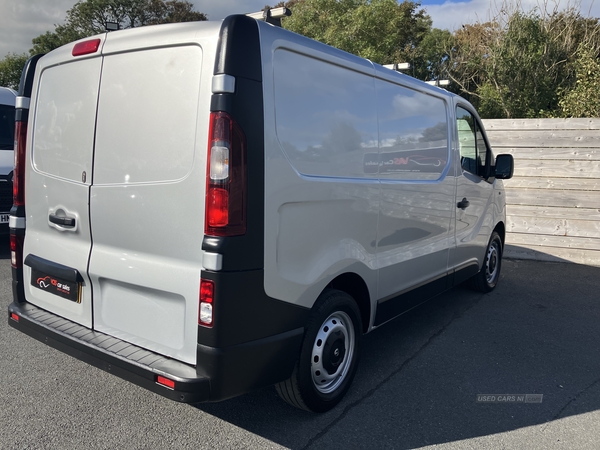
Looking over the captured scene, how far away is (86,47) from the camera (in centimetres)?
301

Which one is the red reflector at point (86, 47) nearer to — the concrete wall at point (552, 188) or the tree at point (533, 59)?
the concrete wall at point (552, 188)

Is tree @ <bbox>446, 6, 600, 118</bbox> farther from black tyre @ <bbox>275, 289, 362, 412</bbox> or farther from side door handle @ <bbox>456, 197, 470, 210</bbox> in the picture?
black tyre @ <bbox>275, 289, 362, 412</bbox>

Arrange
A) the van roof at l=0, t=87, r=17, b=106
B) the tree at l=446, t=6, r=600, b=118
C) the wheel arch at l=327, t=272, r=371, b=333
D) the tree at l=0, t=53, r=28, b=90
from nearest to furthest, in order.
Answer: the wheel arch at l=327, t=272, r=371, b=333, the van roof at l=0, t=87, r=17, b=106, the tree at l=446, t=6, r=600, b=118, the tree at l=0, t=53, r=28, b=90

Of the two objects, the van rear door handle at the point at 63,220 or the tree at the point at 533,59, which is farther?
the tree at the point at 533,59

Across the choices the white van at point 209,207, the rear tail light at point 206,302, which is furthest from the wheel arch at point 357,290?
the rear tail light at point 206,302

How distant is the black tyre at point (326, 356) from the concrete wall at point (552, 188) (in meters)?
5.70

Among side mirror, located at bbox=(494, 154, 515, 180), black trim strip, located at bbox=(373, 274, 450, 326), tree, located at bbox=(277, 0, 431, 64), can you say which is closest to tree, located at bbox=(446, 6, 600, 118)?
tree, located at bbox=(277, 0, 431, 64)

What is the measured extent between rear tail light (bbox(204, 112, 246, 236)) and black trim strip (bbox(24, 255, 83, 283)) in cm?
107

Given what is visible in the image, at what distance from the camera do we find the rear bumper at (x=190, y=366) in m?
2.49

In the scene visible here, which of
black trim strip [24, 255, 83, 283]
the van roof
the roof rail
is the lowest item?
black trim strip [24, 255, 83, 283]

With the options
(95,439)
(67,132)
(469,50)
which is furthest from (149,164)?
(469,50)

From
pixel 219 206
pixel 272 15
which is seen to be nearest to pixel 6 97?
pixel 272 15

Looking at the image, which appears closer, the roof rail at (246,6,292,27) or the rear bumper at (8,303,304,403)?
the rear bumper at (8,303,304,403)

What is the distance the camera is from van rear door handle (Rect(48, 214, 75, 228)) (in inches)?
119
